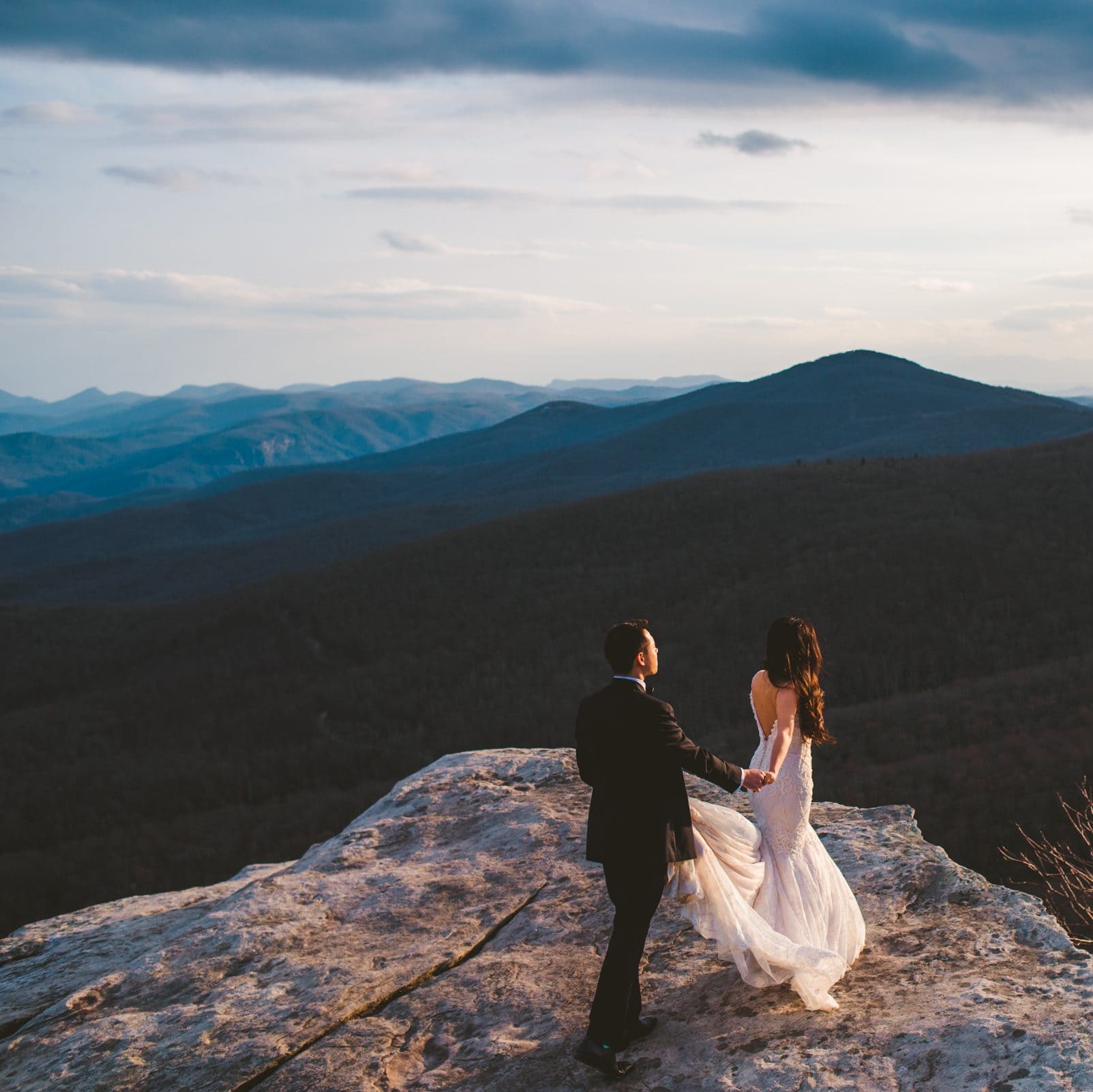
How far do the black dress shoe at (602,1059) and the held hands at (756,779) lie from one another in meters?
1.57

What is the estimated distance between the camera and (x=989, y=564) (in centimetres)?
4900

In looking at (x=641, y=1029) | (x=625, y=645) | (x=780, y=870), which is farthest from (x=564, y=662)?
(x=625, y=645)

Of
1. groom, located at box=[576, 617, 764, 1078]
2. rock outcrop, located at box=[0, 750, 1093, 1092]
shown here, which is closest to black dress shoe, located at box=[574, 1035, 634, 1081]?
groom, located at box=[576, 617, 764, 1078]

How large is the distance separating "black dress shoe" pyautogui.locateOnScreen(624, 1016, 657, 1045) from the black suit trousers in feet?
0.16

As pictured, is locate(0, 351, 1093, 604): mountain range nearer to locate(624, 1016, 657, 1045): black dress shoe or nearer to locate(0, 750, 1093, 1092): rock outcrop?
locate(0, 750, 1093, 1092): rock outcrop

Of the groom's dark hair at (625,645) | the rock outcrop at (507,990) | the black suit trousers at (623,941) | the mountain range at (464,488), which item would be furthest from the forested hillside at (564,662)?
the mountain range at (464,488)

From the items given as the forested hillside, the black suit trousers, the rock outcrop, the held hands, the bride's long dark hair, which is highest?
the bride's long dark hair

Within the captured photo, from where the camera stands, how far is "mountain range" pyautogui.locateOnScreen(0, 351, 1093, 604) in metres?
121

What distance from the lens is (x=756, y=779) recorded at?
5.93 metres

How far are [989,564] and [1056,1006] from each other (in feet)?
154

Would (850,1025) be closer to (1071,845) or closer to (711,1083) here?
(711,1083)

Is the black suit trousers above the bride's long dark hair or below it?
below

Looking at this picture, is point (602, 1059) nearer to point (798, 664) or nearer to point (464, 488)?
point (798, 664)

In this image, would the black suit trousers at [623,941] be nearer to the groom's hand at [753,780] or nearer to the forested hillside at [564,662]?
the groom's hand at [753,780]
